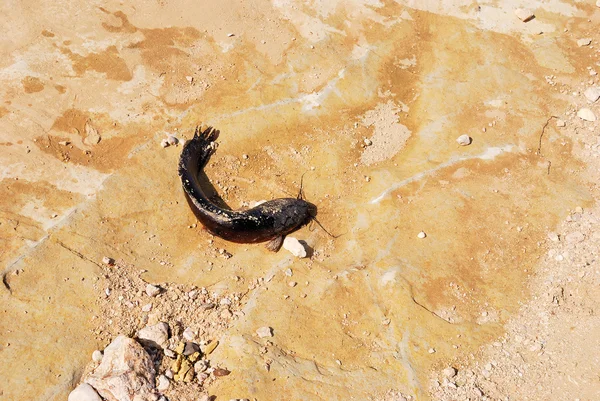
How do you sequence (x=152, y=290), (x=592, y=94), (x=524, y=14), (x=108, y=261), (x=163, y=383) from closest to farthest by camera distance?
(x=163, y=383)
(x=152, y=290)
(x=108, y=261)
(x=592, y=94)
(x=524, y=14)

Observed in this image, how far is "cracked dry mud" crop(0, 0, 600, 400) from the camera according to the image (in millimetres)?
6418

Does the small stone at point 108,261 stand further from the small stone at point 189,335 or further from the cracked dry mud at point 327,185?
the small stone at point 189,335

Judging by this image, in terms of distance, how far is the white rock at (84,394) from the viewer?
5727 mm

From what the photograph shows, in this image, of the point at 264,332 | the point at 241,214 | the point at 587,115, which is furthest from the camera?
the point at 587,115

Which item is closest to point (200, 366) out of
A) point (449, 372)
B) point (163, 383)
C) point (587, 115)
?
point (163, 383)

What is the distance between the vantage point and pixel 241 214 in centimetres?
759

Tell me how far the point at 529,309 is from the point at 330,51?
6320 millimetres

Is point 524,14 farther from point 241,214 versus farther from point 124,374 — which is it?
point 124,374

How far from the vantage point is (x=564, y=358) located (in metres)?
6.46

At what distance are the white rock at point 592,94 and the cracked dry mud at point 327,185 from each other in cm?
13

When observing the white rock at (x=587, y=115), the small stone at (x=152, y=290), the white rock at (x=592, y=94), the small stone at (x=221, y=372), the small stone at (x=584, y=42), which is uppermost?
the small stone at (x=584, y=42)

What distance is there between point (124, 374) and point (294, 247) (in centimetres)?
314

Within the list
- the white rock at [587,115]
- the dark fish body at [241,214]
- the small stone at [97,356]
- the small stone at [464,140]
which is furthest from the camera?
the white rock at [587,115]

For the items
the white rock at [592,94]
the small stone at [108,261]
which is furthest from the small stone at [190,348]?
the white rock at [592,94]
